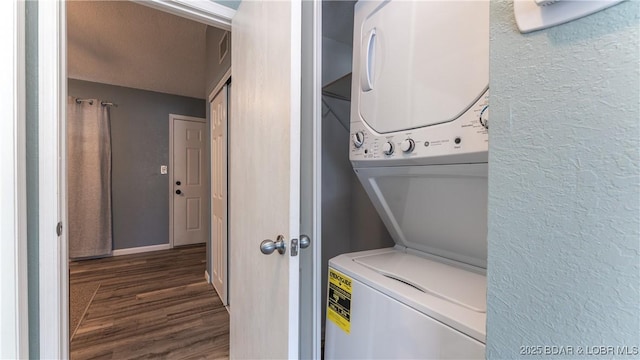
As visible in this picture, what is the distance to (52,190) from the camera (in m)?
0.98

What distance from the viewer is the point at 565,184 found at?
0.34 metres

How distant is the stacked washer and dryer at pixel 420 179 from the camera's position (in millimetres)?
649

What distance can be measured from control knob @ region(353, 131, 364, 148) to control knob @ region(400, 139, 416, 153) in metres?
0.21

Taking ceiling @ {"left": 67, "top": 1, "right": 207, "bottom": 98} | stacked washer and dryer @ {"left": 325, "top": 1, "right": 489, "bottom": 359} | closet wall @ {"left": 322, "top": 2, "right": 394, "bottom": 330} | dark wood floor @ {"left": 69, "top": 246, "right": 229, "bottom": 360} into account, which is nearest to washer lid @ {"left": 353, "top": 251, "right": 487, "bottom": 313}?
stacked washer and dryer @ {"left": 325, "top": 1, "right": 489, "bottom": 359}

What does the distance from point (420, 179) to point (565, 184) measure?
22.7 inches

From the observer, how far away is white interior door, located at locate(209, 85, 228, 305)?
7.51ft

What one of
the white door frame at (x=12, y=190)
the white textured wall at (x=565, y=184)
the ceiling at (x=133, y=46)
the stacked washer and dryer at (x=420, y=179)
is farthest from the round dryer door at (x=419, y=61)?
the ceiling at (x=133, y=46)

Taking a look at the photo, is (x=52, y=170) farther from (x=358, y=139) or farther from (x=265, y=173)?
(x=358, y=139)

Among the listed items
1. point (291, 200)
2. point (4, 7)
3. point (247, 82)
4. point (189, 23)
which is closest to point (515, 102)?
point (291, 200)

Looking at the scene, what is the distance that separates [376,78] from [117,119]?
13.1 feet

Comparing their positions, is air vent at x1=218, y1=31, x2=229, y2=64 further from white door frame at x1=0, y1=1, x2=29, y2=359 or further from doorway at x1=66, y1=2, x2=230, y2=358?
white door frame at x1=0, y1=1, x2=29, y2=359

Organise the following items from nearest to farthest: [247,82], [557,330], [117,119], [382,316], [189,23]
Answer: [557,330], [382,316], [247,82], [189,23], [117,119]

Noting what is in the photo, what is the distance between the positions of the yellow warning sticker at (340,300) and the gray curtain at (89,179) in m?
3.84

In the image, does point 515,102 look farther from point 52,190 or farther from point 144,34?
point 144,34
